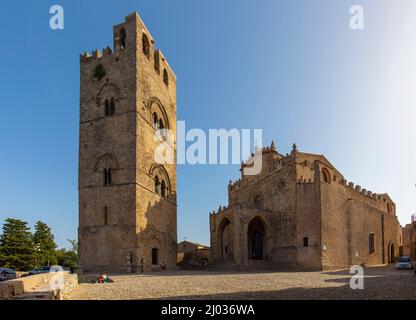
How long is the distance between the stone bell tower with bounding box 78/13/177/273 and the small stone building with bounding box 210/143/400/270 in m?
6.16

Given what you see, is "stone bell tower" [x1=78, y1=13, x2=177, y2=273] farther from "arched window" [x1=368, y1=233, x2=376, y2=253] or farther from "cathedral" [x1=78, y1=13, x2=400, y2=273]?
"arched window" [x1=368, y1=233, x2=376, y2=253]

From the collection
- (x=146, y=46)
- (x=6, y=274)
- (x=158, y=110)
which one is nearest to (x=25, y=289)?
(x=6, y=274)

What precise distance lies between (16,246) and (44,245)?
5894 millimetres

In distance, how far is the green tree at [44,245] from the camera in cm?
4662

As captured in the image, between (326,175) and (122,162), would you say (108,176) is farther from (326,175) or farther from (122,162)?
(326,175)

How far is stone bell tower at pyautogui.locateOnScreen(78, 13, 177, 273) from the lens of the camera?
1073 inches

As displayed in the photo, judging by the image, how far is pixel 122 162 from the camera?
2811cm

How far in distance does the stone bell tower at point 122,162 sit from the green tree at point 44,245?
21017 millimetres

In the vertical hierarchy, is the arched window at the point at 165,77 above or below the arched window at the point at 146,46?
below

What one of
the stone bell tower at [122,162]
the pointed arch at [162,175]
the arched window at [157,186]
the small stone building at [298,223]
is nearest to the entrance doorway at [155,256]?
the stone bell tower at [122,162]

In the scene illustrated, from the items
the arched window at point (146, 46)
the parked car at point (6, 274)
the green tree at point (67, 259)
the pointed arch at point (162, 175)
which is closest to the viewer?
the parked car at point (6, 274)

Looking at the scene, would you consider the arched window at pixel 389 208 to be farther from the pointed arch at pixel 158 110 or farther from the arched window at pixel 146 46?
the arched window at pixel 146 46
